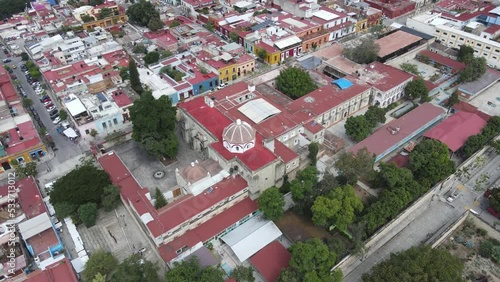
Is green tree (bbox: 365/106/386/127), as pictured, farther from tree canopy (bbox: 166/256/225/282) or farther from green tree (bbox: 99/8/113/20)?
green tree (bbox: 99/8/113/20)

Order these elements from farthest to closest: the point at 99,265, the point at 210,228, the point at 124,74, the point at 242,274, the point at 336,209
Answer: the point at 124,74 → the point at 210,228 → the point at 336,209 → the point at 99,265 → the point at 242,274

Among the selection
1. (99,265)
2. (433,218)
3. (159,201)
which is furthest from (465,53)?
(99,265)

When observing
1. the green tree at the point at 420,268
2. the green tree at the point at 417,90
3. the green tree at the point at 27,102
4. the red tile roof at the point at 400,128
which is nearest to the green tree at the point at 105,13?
the green tree at the point at 27,102

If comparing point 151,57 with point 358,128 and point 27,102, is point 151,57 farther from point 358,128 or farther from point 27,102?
point 358,128

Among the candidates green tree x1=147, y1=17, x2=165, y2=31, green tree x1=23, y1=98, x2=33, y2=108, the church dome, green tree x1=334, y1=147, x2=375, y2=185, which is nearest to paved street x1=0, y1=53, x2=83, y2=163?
green tree x1=23, y1=98, x2=33, y2=108

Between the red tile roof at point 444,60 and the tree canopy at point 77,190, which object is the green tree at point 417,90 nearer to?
the red tile roof at point 444,60

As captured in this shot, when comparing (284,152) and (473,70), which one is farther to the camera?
(473,70)
